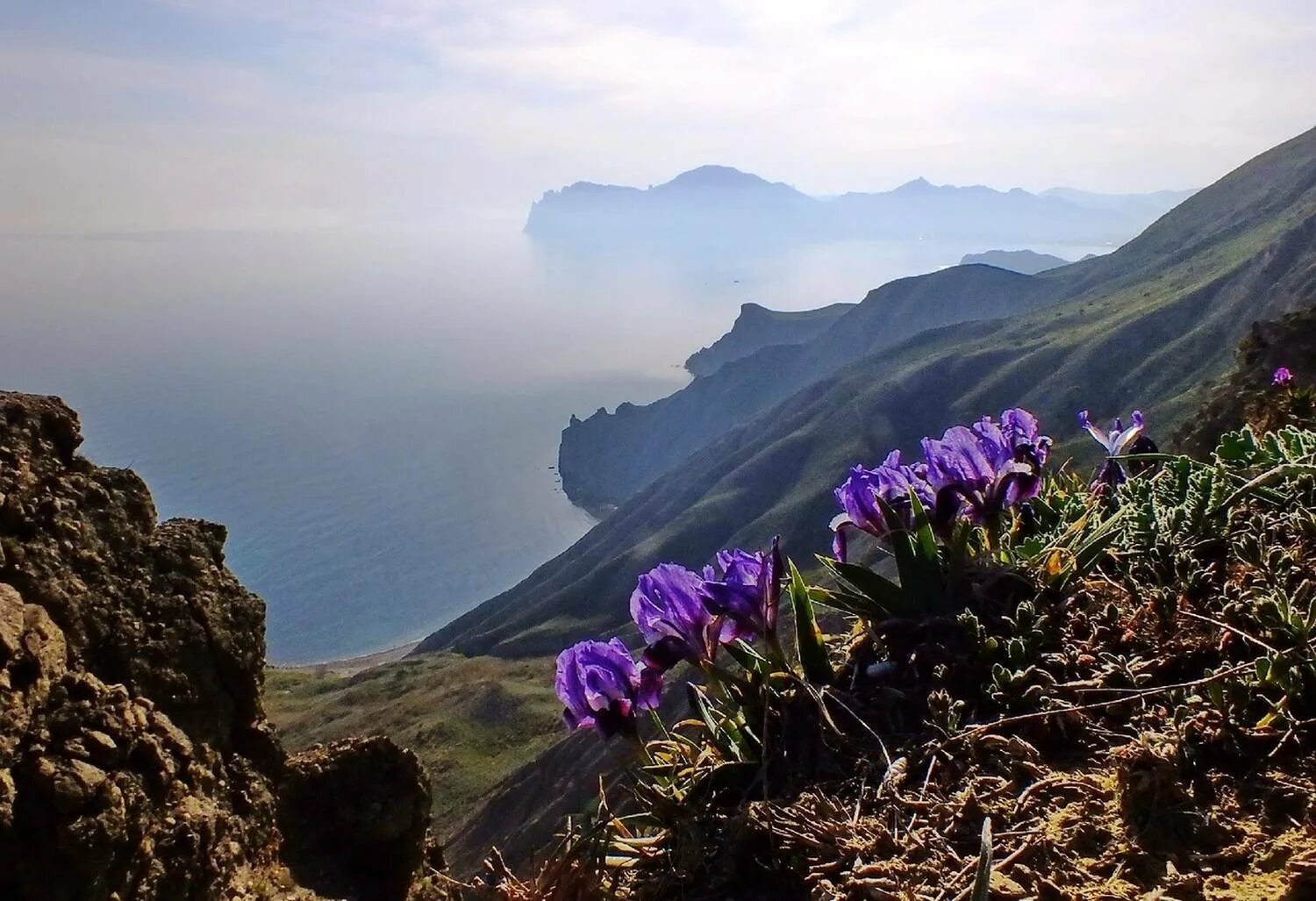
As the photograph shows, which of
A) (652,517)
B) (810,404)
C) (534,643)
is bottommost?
(534,643)

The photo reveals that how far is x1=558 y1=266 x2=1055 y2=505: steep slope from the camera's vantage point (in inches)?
6363

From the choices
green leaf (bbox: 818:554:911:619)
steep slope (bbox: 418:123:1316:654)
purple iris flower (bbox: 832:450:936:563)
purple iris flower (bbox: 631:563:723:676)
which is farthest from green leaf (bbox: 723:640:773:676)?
steep slope (bbox: 418:123:1316:654)

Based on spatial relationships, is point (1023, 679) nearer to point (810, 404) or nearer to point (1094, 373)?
point (1094, 373)

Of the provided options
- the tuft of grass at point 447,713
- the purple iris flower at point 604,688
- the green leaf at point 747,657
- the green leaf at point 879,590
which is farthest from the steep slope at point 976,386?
the purple iris flower at point 604,688

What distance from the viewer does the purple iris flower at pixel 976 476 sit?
3037 mm

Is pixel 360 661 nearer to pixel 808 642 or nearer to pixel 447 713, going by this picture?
pixel 447 713

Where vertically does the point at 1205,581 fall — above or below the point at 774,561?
below

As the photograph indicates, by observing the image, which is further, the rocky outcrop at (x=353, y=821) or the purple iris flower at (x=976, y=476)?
the purple iris flower at (x=976, y=476)

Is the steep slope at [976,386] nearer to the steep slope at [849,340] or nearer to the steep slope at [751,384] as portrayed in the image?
the steep slope at [849,340]

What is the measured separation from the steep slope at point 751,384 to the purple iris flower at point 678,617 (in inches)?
6418

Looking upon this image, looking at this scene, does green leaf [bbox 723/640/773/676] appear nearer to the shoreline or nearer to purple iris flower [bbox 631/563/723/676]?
purple iris flower [bbox 631/563/723/676]

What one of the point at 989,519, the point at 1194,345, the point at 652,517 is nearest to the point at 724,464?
the point at 652,517

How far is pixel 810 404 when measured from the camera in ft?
368

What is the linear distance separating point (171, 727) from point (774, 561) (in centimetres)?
162
